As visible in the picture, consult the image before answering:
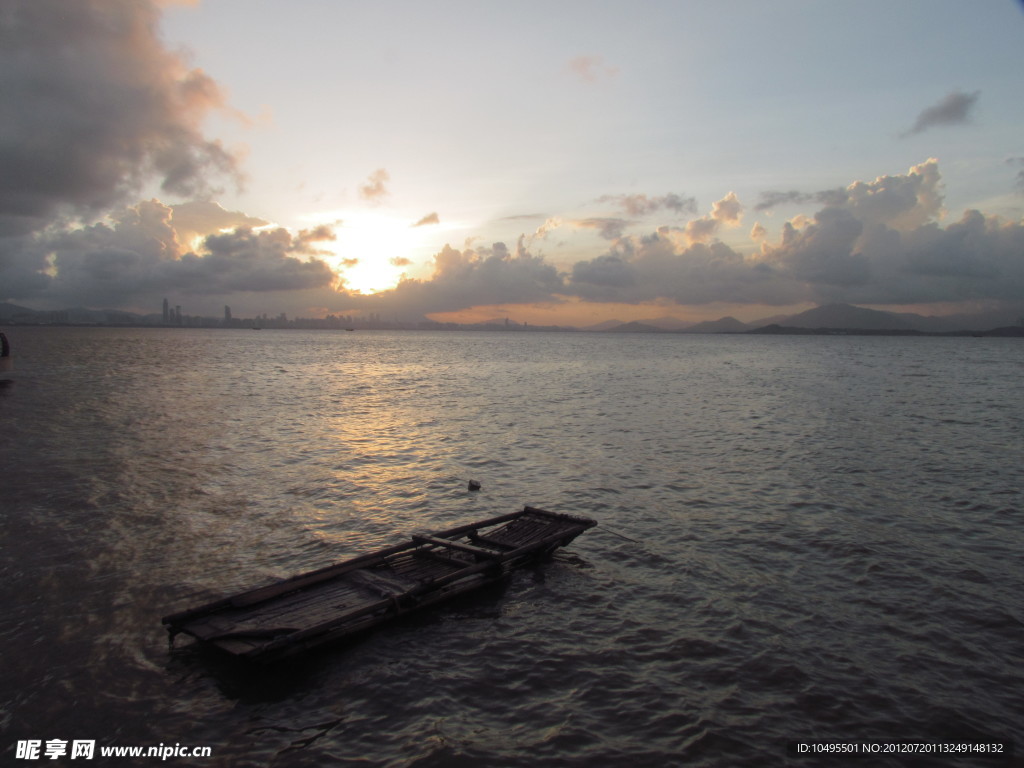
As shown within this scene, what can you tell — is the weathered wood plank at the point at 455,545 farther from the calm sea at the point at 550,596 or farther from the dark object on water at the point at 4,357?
the dark object on water at the point at 4,357

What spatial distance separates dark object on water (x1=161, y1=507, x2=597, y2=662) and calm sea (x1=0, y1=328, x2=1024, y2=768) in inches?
24.7

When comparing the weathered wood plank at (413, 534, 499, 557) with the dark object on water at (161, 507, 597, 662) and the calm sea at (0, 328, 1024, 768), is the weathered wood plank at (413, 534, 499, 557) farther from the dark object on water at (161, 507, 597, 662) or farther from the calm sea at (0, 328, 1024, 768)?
the calm sea at (0, 328, 1024, 768)

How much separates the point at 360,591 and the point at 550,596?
189 inches

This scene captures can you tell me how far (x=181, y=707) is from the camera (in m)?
10.5

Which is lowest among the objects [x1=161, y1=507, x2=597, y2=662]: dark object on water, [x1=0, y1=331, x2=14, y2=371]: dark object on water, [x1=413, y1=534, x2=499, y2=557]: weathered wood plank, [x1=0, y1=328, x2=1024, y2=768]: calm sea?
[x1=0, y1=328, x2=1024, y2=768]: calm sea

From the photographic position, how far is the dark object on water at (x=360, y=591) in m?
11.5

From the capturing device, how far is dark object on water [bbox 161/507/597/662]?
11.5 m

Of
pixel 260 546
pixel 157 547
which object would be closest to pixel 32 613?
pixel 157 547

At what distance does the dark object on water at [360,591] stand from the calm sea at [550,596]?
63 centimetres

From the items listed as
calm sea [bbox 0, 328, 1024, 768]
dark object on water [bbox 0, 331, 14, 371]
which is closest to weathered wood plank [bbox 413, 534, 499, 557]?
calm sea [bbox 0, 328, 1024, 768]

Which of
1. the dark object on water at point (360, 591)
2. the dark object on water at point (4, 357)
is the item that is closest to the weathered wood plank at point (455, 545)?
the dark object on water at point (360, 591)

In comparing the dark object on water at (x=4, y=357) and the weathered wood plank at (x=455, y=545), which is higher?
the dark object on water at (x=4, y=357)

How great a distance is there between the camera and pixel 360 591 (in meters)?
13.8

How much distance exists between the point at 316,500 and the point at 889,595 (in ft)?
63.6
